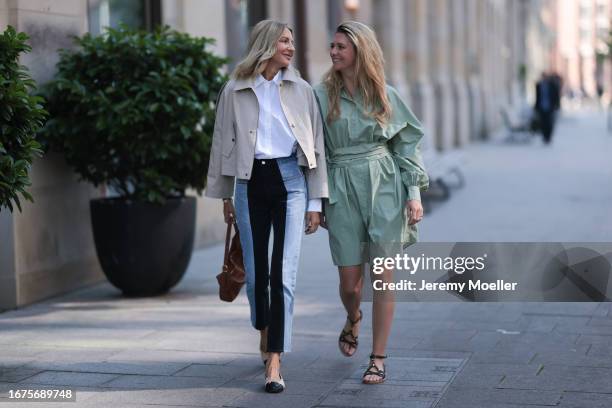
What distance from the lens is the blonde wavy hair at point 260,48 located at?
18.7 ft

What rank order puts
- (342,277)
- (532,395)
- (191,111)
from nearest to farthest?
(532,395), (342,277), (191,111)

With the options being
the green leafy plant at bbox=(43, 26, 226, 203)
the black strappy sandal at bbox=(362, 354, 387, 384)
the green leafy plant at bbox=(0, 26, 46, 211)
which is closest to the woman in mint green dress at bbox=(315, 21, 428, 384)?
the black strappy sandal at bbox=(362, 354, 387, 384)

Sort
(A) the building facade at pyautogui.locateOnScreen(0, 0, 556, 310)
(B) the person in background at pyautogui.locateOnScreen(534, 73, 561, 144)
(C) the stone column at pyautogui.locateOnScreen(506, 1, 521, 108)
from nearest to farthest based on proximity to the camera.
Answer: (A) the building facade at pyautogui.locateOnScreen(0, 0, 556, 310) → (B) the person in background at pyautogui.locateOnScreen(534, 73, 561, 144) → (C) the stone column at pyautogui.locateOnScreen(506, 1, 521, 108)

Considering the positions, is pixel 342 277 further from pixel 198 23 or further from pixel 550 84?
pixel 550 84

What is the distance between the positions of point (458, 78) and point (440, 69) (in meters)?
2.74

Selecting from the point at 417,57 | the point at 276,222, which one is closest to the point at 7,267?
the point at 276,222

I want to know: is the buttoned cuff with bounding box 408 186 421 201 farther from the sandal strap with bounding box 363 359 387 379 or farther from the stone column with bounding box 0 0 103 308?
the stone column with bounding box 0 0 103 308

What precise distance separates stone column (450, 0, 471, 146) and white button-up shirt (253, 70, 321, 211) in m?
25.0

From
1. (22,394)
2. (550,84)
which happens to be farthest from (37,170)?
(550,84)

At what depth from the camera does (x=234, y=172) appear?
5.79m

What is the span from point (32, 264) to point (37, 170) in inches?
27.3

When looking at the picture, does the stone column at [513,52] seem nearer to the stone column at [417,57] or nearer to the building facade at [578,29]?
the stone column at [417,57]

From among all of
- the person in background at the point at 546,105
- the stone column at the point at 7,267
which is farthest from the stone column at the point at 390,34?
the stone column at the point at 7,267

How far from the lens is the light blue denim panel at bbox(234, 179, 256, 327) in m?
5.79
